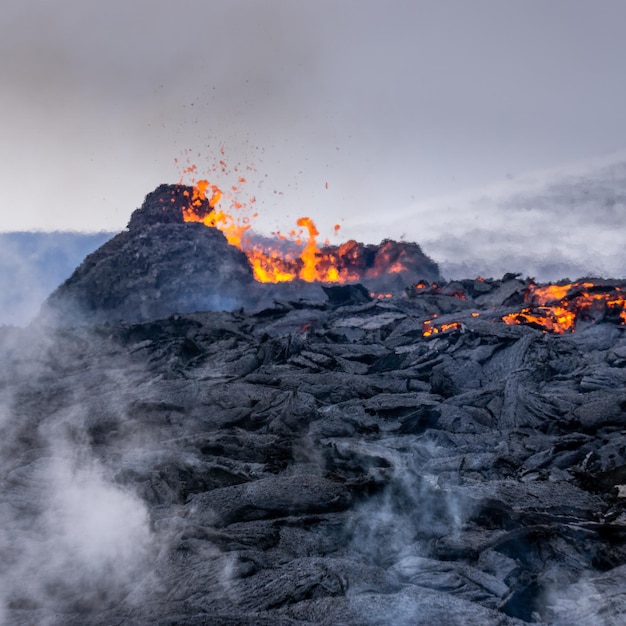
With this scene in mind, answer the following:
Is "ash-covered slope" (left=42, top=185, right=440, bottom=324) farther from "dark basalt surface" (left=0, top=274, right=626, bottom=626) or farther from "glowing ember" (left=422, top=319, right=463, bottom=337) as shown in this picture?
"dark basalt surface" (left=0, top=274, right=626, bottom=626)

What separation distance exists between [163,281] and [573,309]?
37.4m

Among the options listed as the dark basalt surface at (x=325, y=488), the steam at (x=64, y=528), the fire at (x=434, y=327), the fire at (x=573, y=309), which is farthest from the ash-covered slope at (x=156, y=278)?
the steam at (x=64, y=528)

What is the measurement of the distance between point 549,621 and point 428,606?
1.41 meters

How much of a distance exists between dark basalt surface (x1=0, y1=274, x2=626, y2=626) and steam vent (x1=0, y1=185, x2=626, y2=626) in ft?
0.14

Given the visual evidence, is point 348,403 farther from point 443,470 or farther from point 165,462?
point 165,462

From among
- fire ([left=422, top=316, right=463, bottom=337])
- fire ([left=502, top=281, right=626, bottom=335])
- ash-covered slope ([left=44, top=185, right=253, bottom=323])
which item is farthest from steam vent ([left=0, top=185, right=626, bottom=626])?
ash-covered slope ([left=44, top=185, right=253, bottom=323])

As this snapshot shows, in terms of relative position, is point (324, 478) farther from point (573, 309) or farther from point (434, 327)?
point (573, 309)

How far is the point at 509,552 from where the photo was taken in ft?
26.0

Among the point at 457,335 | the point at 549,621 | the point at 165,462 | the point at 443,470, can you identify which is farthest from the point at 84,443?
the point at 457,335

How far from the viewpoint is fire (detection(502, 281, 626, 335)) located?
86.7ft

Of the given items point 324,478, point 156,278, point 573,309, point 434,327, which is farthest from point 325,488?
point 156,278

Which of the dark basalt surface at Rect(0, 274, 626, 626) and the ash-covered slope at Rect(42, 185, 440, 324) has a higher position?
the ash-covered slope at Rect(42, 185, 440, 324)

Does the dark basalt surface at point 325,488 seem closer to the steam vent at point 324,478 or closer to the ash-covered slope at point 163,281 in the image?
the steam vent at point 324,478

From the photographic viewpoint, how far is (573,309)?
2795cm
